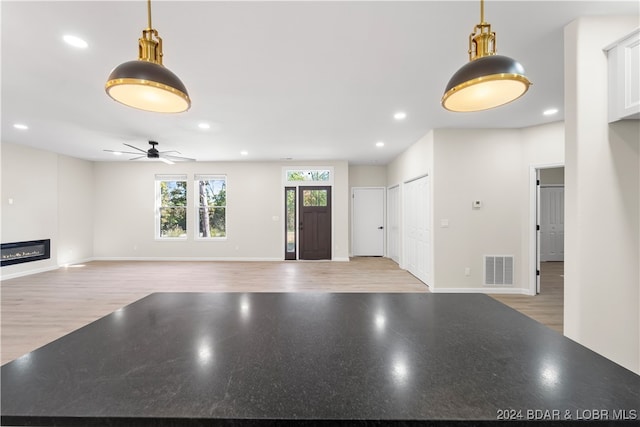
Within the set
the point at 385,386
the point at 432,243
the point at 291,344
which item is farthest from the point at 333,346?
the point at 432,243

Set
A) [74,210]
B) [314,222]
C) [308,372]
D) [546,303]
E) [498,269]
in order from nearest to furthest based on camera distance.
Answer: [308,372]
[546,303]
[498,269]
[74,210]
[314,222]

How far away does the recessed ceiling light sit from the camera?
2127 millimetres

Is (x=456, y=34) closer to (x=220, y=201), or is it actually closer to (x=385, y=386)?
(x=385, y=386)

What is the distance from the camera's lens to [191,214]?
7410mm

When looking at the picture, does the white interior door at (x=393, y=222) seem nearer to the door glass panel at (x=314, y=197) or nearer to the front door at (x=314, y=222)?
the front door at (x=314, y=222)

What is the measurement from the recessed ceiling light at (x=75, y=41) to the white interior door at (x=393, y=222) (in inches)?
243

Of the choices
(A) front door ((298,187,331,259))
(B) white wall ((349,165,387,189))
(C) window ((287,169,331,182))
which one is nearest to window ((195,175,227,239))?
(C) window ((287,169,331,182))

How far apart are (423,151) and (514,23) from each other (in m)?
3.04

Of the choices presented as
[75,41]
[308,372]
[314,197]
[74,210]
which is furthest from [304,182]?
[308,372]

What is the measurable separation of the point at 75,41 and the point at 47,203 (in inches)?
231

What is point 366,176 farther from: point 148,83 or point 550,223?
point 148,83

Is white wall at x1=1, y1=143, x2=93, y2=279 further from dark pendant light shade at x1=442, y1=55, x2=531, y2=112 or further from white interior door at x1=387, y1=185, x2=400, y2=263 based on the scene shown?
white interior door at x1=387, y1=185, x2=400, y2=263

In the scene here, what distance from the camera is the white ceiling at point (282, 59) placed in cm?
188

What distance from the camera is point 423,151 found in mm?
5004
